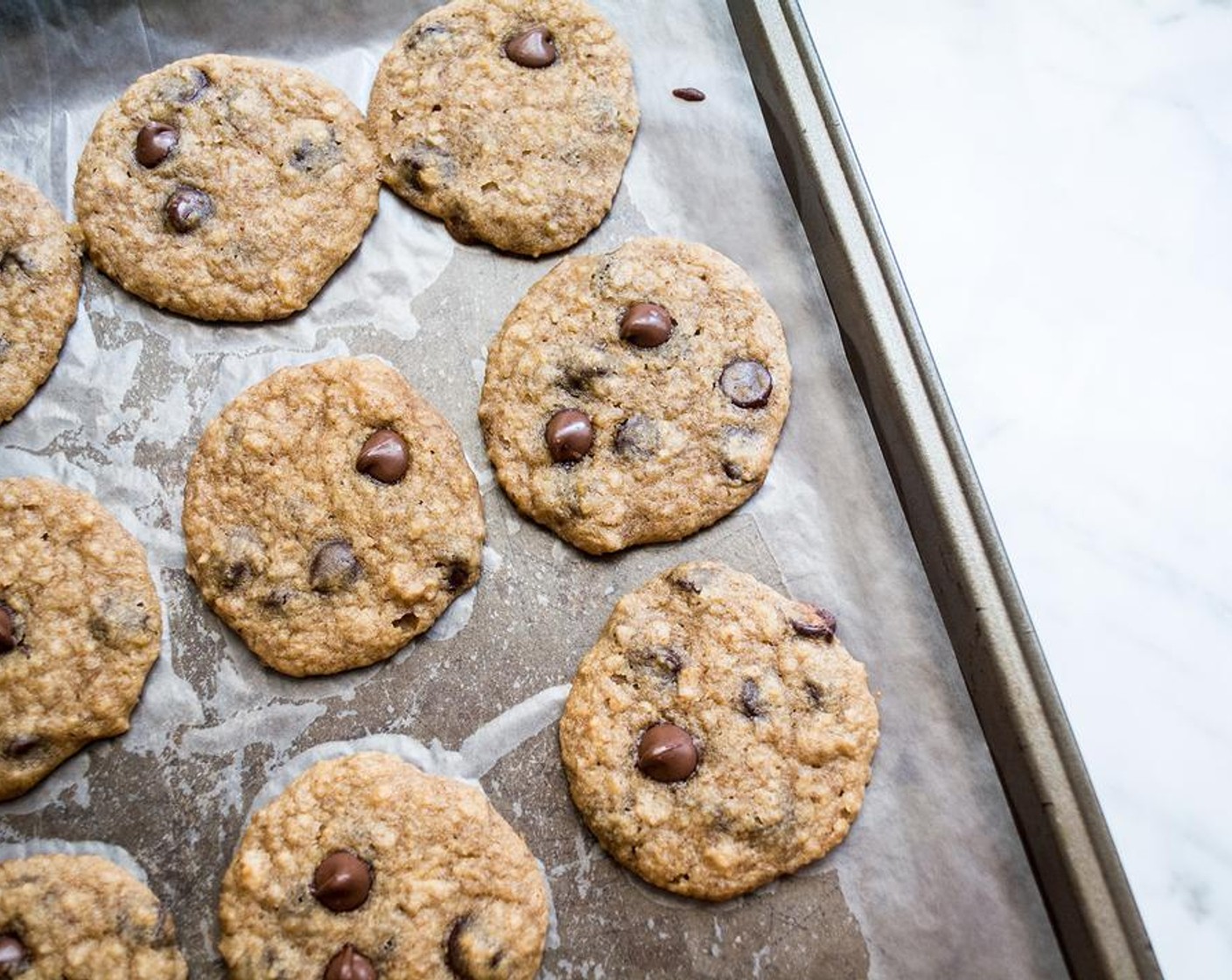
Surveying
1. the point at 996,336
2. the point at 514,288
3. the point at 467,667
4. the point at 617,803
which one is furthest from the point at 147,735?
the point at 996,336

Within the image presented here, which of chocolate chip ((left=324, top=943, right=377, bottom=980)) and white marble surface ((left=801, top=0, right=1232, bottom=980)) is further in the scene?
white marble surface ((left=801, top=0, right=1232, bottom=980))

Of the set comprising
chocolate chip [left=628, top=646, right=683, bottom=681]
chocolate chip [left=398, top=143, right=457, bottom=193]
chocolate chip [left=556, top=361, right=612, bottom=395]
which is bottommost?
chocolate chip [left=628, top=646, right=683, bottom=681]

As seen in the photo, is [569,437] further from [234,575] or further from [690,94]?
[690,94]

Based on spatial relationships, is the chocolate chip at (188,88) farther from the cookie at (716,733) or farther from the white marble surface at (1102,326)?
the white marble surface at (1102,326)

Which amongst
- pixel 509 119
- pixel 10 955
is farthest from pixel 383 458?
pixel 10 955

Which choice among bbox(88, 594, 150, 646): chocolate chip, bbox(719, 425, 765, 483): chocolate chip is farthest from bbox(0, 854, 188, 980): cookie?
bbox(719, 425, 765, 483): chocolate chip

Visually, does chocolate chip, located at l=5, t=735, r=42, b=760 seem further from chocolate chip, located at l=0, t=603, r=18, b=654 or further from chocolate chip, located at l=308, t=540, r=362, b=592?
chocolate chip, located at l=308, t=540, r=362, b=592

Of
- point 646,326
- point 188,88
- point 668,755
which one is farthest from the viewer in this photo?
point 188,88

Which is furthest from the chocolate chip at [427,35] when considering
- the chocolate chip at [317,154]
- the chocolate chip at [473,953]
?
the chocolate chip at [473,953]
